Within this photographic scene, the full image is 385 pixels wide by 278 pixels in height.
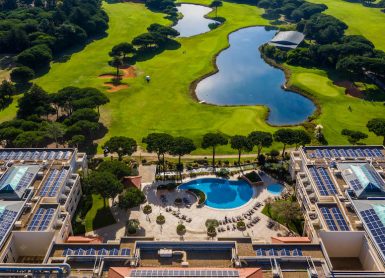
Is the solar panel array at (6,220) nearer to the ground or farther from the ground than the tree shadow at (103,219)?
farther from the ground

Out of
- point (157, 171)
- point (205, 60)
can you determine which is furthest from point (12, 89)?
point (205, 60)

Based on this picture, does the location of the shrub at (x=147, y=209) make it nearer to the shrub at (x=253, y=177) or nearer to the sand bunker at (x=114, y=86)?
the shrub at (x=253, y=177)

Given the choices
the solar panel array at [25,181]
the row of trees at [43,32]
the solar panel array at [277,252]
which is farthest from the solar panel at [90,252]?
the row of trees at [43,32]

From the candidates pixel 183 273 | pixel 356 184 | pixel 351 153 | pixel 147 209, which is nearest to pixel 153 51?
pixel 147 209

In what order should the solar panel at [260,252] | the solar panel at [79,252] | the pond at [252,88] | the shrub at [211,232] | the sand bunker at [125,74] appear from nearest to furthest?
the solar panel at [260,252] → the solar panel at [79,252] → the shrub at [211,232] → the pond at [252,88] → the sand bunker at [125,74]

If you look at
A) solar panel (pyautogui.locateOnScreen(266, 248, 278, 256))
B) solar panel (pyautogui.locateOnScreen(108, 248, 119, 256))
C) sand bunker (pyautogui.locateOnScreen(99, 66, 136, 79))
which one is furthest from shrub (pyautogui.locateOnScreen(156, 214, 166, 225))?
sand bunker (pyautogui.locateOnScreen(99, 66, 136, 79))

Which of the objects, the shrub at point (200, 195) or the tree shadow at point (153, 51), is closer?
the shrub at point (200, 195)

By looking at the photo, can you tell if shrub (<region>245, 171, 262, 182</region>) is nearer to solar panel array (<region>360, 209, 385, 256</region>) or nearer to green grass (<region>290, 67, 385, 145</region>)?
solar panel array (<region>360, 209, 385, 256</region>)
